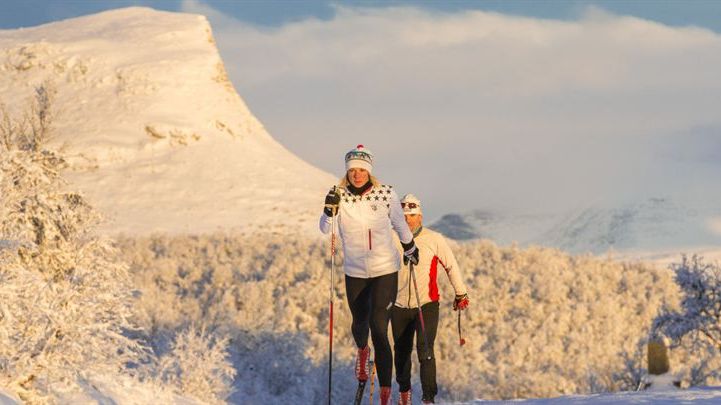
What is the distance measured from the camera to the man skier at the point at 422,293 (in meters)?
10.9

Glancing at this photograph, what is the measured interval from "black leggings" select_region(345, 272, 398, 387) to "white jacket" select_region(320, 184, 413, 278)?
99mm

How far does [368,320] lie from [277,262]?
66.6ft

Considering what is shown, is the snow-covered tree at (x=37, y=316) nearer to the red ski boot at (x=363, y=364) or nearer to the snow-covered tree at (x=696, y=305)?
the red ski boot at (x=363, y=364)

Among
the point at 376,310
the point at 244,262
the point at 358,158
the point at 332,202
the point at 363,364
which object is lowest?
the point at 363,364

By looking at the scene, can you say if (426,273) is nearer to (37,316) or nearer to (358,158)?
(358,158)

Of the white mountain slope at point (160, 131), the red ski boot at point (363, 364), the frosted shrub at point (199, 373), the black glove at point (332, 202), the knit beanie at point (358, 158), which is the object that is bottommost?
the frosted shrub at point (199, 373)

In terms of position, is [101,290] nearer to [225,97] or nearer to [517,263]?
[517,263]

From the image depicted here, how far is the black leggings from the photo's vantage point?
9.86 m

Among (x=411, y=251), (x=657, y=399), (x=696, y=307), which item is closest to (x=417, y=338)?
(x=411, y=251)

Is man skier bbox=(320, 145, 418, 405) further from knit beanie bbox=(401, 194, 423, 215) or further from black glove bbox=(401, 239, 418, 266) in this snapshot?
knit beanie bbox=(401, 194, 423, 215)

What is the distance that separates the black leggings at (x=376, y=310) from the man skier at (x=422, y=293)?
0.78m

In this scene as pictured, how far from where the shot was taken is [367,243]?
32.2 feet

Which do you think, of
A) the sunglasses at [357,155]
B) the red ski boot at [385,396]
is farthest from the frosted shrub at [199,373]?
the sunglasses at [357,155]

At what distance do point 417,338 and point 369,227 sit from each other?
1.90m
